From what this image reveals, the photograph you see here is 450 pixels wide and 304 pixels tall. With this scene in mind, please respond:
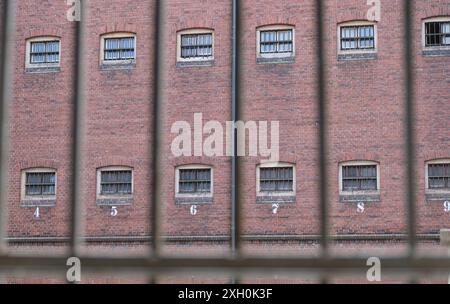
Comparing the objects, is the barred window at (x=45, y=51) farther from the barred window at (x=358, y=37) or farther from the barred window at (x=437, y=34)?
the barred window at (x=437, y=34)

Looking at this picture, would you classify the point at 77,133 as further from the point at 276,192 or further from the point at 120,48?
the point at 120,48

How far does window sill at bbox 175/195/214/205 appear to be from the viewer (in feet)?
46.2

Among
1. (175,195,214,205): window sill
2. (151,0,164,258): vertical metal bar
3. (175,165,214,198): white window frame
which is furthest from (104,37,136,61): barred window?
(151,0,164,258): vertical metal bar

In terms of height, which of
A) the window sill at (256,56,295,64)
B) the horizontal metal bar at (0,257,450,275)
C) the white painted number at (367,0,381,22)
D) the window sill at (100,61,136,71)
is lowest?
the horizontal metal bar at (0,257,450,275)

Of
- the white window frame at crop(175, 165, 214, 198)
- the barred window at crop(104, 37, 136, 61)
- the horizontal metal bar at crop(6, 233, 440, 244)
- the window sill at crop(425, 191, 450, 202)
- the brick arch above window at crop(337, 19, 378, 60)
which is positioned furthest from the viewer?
the barred window at crop(104, 37, 136, 61)

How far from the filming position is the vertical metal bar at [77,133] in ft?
4.60

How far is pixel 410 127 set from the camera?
1.35 meters

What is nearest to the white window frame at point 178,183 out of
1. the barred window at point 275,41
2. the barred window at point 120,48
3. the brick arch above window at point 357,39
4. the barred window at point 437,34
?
the barred window at point 120,48

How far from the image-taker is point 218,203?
14.0 meters

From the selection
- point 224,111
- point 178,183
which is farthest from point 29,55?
point 224,111

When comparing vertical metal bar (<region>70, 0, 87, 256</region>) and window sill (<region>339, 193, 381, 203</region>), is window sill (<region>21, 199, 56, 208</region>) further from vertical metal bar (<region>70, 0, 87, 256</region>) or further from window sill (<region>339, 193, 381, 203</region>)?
vertical metal bar (<region>70, 0, 87, 256</region>)

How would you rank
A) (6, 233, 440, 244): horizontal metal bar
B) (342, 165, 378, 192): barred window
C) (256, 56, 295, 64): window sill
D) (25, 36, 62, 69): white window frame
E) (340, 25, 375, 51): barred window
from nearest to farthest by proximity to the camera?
(6, 233, 440, 244): horizontal metal bar, (342, 165, 378, 192): barred window, (340, 25, 375, 51): barred window, (256, 56, 295, 64): window sill, (25, 36, 62, 69): white window frame

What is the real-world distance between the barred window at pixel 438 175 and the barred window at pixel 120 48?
5.74m

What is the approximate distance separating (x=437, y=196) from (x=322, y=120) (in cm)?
1237
